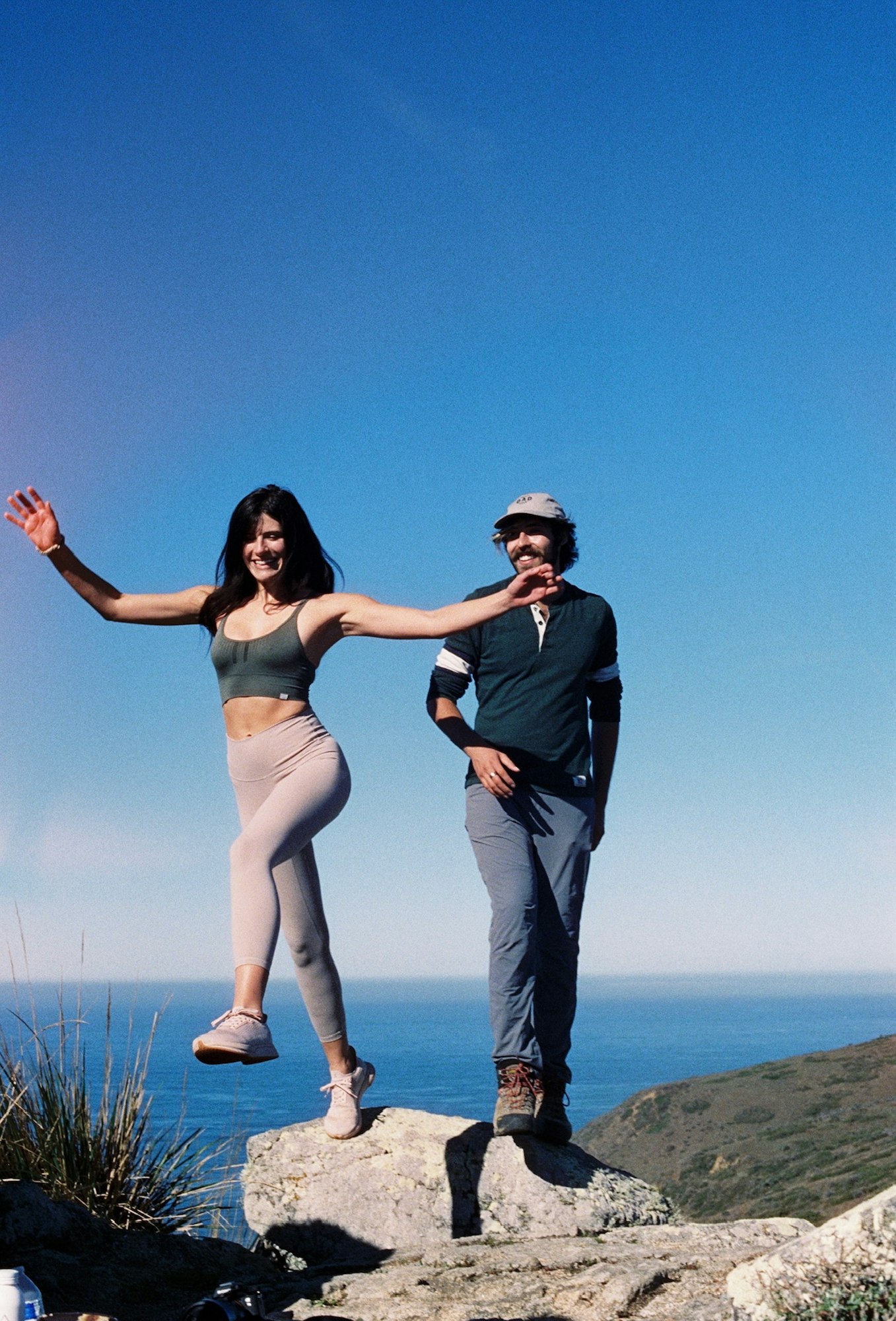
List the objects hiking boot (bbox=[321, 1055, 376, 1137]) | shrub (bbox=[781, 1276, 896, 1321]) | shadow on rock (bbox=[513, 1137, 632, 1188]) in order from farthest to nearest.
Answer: hiking boot (bbox=[321, 1055, 376, 1137]) → shadow on rock (bbox=[513, 1137, 632, 1188]) → shrub (bbox=[781, 1276, 896, 1321])

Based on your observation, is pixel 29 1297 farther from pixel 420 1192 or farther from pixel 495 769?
pixel 495 769

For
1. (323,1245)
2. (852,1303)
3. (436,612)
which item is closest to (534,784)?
(436,612)

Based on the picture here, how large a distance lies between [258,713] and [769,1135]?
8.40 metres

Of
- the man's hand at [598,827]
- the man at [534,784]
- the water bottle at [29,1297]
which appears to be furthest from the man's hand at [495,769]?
the water bottle at [29,1297]

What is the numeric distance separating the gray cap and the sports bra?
4.20ft

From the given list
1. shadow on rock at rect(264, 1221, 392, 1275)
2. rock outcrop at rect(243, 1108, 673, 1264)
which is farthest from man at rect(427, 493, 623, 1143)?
shadow on rock at rect(264, 1221, 392, 1275)

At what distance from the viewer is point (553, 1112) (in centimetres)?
652

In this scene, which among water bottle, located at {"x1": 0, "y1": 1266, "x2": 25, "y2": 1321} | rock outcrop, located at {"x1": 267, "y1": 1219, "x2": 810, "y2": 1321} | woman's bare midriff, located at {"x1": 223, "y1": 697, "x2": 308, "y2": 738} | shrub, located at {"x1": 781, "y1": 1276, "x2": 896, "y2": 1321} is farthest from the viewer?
woman's bare midriff, located at {"x1": 223, "y1": 697, "x2": 308, "y2": 738}

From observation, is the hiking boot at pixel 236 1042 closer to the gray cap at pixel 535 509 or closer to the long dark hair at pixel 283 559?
the long dark hair at pixel 283 559

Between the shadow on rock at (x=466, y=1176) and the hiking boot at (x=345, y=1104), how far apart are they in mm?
502

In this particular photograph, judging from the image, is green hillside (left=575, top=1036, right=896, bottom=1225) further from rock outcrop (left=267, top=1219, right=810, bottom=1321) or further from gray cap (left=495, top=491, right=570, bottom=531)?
gray cap (left=495, top=491, right=570, bottom=531)

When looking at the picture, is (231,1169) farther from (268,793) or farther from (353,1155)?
(268,793)

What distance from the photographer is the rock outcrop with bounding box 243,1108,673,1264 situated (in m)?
6.31

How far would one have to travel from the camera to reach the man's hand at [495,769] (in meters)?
6.14
